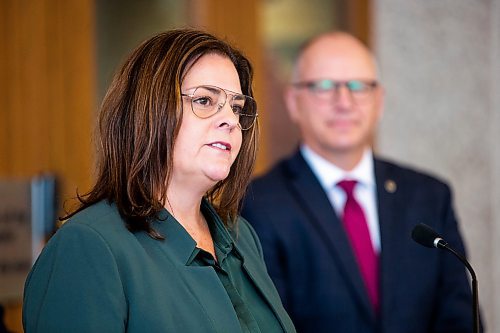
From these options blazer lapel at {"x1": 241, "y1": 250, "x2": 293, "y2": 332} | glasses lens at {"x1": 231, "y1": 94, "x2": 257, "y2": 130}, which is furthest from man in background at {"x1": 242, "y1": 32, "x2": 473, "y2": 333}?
glasses lens at {"x1": 231, "y1": 94, "x2": 257, "y2": 130}

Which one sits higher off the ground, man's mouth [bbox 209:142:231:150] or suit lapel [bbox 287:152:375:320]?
man's mouth [bbox 209:142:231:150]

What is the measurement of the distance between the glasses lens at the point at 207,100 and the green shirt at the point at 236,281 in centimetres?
25

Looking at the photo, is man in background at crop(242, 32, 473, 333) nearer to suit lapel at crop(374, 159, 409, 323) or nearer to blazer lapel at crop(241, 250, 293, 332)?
suit lapel at crop(374, 159, 409, 323)

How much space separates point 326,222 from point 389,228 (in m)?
0.19

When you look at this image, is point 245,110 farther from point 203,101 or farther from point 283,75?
point 283,75

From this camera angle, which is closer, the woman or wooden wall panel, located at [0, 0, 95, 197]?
the woman

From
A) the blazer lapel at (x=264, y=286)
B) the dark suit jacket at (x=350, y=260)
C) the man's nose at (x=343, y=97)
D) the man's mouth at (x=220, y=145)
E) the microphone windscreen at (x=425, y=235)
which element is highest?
the man's mouth at (x=220, y=145)

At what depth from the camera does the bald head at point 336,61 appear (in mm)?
2631

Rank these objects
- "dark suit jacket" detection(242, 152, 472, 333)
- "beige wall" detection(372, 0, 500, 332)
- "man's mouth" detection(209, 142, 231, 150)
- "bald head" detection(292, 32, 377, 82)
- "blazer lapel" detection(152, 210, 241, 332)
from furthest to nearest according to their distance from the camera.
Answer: "beige wall" detection(372, 0, 500, 332) → "bald head" detection(292, 32, 377, 82) → "dark suit jacket" detection(242, 152, 472, 333) → "man's mouth" detection(209, 142, 231, 150) → "blazer lapel" detection(152, 210, 241, 332)

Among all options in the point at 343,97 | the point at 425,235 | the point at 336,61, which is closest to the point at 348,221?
the point at 343,97

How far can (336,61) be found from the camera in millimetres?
2639

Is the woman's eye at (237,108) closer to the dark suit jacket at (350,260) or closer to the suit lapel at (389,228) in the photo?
the dark suit jacket at (350,260)

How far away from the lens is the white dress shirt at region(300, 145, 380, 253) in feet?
8.26

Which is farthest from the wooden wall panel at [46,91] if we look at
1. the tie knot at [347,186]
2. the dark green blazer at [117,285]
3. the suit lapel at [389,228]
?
the dark green blazer at [117,285]
